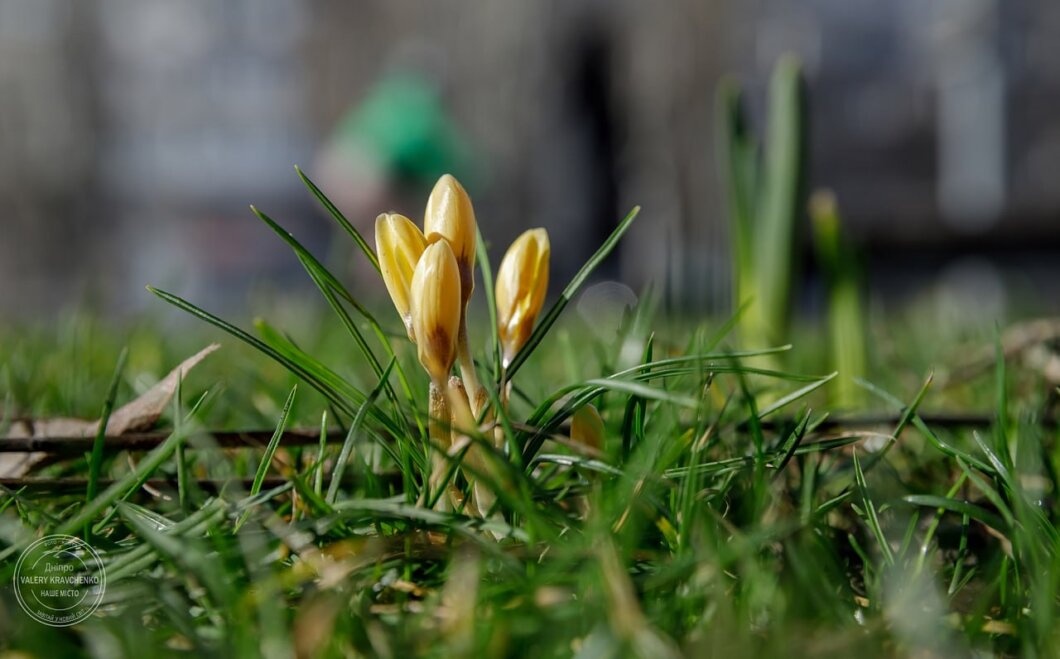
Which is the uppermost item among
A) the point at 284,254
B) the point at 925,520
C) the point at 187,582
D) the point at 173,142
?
the point at 187,582

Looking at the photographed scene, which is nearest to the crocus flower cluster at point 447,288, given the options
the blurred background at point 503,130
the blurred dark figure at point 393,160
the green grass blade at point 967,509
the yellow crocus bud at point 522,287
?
the yellow crocus bud at point 522,287

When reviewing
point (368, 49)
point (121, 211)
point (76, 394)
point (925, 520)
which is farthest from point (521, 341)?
point (121, 211)

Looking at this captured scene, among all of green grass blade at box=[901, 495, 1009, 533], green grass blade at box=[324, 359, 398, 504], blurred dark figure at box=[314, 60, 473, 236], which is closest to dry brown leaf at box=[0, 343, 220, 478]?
green grass blade at box=[324, 359, 398, 504]

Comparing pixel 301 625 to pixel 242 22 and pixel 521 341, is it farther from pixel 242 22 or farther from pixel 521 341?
pixel 242 22

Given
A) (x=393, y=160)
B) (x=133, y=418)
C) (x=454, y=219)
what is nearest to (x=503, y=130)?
(x=393, y=160)

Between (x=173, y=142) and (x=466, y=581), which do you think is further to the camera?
(x=173, y=142)
